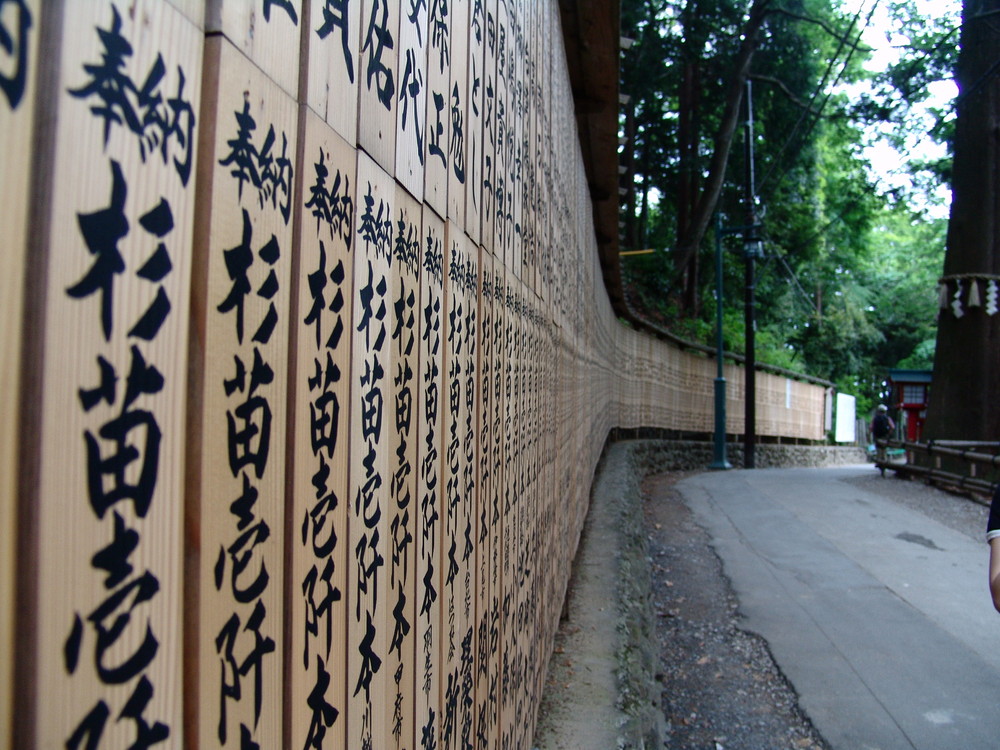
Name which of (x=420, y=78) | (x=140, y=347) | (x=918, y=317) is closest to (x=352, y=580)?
(x=140, y=347)

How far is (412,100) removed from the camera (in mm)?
1183

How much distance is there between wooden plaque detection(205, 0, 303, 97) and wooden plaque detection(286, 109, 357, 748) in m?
0.06

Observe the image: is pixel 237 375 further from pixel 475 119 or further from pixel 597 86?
pixel 597 86

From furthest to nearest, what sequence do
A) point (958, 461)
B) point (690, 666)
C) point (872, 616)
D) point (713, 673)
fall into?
1. point (958, 461)
2. point (872, 616)
3. point (690, 666)
4. point (713, 673)

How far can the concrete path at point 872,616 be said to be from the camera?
4.04 m

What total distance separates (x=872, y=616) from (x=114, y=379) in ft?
20.1

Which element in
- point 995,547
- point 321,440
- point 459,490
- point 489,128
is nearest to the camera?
point 321,440

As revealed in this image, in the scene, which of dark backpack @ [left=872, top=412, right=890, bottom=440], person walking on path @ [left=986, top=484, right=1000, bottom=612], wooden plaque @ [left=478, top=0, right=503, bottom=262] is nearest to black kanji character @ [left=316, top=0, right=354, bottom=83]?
wooden plaque @ [left=478, top=0, right=503, bottom=262]

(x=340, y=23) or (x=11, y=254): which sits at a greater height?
(x=340, y=23)

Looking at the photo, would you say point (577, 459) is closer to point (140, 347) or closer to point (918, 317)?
point (140, 347)

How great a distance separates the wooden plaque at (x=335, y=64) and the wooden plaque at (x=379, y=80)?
0.02 meters

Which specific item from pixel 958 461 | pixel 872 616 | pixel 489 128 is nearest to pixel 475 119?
pixel 489 128

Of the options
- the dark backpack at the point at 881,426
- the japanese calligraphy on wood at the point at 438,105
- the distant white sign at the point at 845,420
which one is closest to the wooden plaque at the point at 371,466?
the japanese calligraphy on wood at the point at 438,105

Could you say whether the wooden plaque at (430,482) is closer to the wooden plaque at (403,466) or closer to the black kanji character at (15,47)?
the wooden plaque at (403,466)
